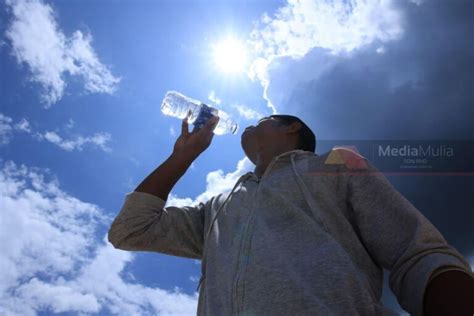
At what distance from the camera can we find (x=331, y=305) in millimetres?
2553

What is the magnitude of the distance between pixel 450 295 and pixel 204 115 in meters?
Answer: 3.09

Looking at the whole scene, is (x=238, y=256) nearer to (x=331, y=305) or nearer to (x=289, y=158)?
(x=331, y=305)

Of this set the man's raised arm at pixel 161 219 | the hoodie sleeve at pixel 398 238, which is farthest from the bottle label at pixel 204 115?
the hoodie sleeve at pixel 398 238

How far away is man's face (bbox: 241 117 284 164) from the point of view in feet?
14.4

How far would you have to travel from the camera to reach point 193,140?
4.30m

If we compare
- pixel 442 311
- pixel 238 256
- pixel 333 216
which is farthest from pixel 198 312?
pixel 442 311

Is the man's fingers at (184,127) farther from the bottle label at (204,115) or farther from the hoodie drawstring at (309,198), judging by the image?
the hoodie drawstring at (309,198)

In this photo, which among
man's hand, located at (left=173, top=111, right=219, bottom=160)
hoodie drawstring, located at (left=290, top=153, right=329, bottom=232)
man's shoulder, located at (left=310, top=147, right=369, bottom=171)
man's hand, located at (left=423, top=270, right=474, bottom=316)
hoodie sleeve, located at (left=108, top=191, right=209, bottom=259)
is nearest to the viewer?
man's hand, located at (left=423, top=270, right=474, bottom=316)

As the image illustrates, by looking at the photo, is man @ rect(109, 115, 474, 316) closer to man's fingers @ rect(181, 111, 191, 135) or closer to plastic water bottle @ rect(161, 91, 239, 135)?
man's fingers @ rect(181, 111, 191, 135)

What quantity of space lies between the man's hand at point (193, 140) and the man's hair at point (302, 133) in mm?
629

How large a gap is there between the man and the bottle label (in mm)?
708

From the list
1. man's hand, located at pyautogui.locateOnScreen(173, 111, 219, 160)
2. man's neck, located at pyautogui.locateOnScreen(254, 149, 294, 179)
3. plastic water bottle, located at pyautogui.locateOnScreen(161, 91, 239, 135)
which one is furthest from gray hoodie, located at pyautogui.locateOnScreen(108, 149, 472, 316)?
plastic water bottle, located at pyautogui.locateOnScreen(161, 91, 239, 135)

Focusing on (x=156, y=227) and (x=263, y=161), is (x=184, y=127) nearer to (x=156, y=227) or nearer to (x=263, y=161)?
(x=263, y=161)

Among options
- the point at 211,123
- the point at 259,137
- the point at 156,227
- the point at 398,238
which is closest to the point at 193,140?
the point at 211,123
